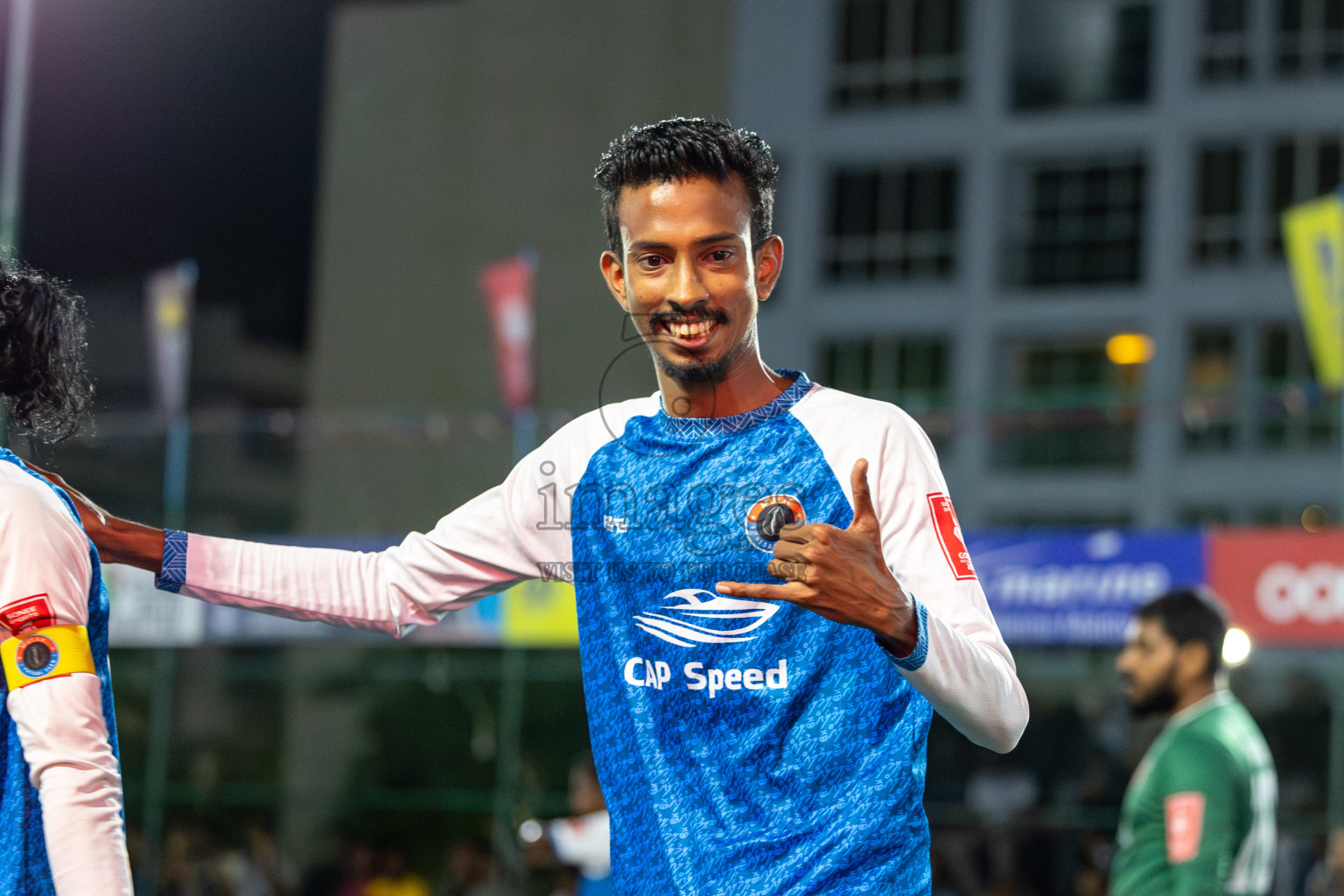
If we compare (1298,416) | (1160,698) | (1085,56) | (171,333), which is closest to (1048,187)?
(1085,56)

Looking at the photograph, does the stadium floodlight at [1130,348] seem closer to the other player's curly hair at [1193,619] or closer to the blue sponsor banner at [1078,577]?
the blue sponsor banner at [1078,577]

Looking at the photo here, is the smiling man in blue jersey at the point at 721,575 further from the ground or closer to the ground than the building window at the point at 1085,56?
closer to the ground

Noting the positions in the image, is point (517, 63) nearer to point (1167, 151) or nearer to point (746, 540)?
point (1167, 151)

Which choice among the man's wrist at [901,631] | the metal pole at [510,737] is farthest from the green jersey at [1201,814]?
the metal pole at [510,737]

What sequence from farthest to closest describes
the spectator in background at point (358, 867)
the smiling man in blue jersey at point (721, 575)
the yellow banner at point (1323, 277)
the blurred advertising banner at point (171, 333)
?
the blurred advertising banner at point (171, 333) < the spectator in background at point (358, 867) < the yellow banner at point (1323, 277) < the smiling man in blue jersey at point (721, 575)

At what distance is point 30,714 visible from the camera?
1939 millimetres

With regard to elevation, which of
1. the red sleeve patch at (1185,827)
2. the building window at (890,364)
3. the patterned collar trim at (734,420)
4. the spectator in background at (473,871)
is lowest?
the spectator in background at (473,871)

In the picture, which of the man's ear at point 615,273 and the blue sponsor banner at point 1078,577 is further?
the blue sponsor banner at point 1078,577

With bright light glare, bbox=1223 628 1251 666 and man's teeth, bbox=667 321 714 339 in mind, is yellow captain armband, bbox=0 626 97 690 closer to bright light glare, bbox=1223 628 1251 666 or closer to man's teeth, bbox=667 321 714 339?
man's teeth, bbox=667 321 714 339

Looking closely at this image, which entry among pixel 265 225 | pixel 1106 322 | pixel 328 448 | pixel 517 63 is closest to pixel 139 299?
pixel 265 225

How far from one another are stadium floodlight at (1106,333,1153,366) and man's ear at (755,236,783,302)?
20.0 m

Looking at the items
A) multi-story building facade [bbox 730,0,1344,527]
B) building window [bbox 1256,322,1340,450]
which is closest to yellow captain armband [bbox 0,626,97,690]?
building window [bbox 1256,322,1340,450]

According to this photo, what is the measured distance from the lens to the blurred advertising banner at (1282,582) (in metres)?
7.69

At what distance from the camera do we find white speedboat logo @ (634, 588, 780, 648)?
7.43 ft
